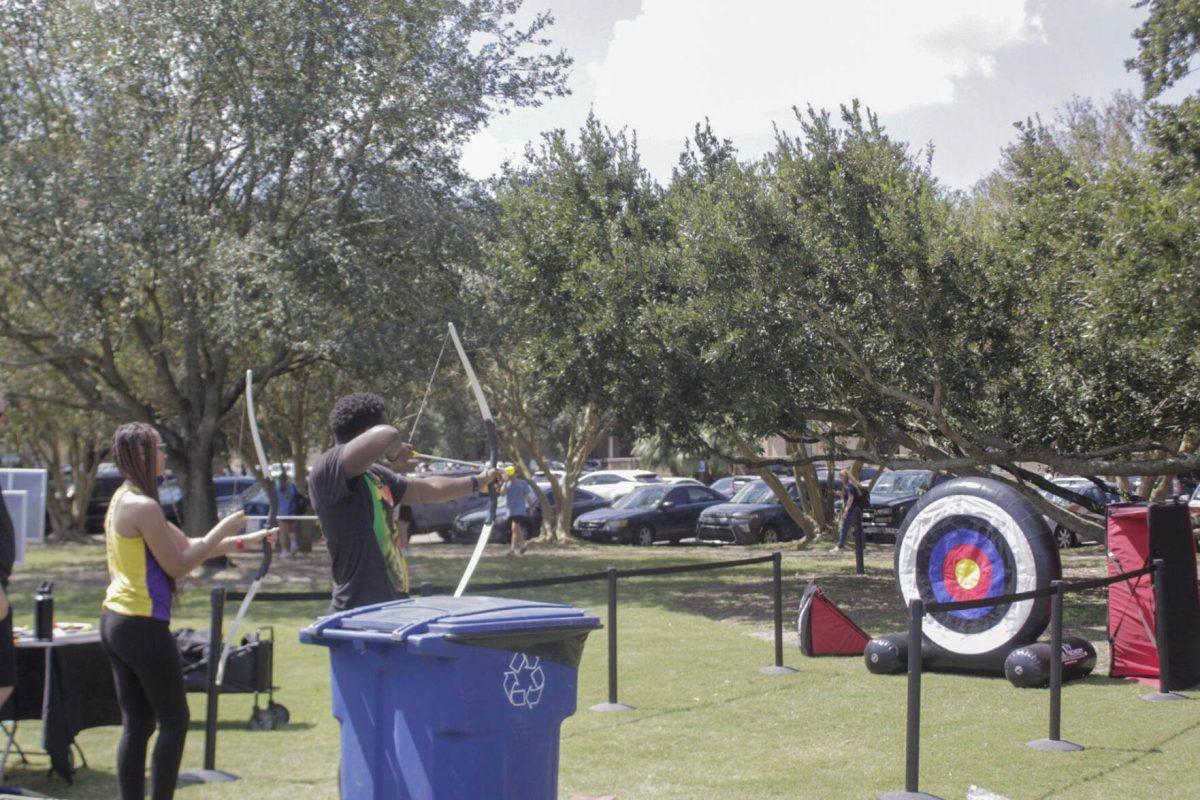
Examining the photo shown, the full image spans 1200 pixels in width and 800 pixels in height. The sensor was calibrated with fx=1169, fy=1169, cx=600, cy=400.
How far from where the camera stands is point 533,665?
4.46 m

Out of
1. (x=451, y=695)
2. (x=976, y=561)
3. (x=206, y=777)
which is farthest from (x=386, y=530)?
(x=976, y=561)

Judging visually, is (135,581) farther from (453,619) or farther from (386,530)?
(453,619)

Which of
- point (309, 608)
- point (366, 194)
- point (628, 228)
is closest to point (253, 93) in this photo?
point (366, 194)

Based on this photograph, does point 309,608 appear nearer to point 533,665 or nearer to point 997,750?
point 997,750

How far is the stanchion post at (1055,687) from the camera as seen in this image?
712cm

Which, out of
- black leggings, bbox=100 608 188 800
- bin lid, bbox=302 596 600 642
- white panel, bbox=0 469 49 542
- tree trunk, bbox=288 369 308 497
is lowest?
black leggings, bbox=100 608 188 800

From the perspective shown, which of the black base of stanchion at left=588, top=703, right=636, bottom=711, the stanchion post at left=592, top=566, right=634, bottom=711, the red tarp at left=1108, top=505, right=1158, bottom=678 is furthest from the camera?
the red tarp at left=1108, top=505, right=1158, bottom=678

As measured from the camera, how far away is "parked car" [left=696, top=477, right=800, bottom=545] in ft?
90.1

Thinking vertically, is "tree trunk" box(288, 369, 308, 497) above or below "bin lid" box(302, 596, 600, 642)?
above

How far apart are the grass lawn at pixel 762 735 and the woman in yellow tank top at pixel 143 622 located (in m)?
1.44

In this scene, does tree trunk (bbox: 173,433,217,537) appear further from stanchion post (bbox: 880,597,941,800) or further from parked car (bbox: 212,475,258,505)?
stanchion post (bbox: 880,597,941,800)

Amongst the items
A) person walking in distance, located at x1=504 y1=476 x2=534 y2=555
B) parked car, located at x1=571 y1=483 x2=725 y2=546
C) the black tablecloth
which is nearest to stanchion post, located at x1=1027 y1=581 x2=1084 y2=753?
the black tablecloth

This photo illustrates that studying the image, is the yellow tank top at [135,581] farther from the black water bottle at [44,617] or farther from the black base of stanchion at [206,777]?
the black base of stanchion at [206,777]

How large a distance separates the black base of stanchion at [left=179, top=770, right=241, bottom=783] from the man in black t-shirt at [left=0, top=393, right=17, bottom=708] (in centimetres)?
169
